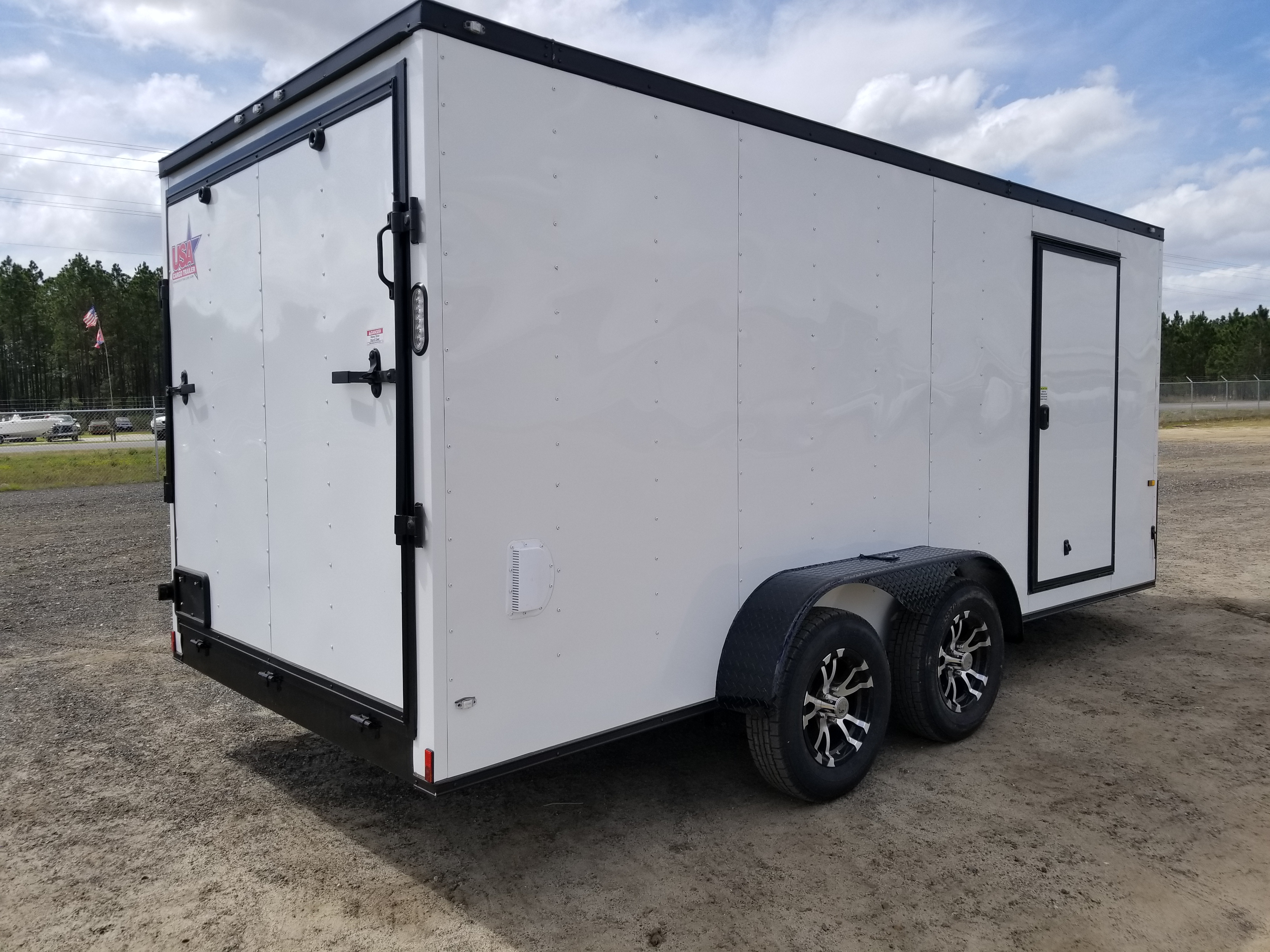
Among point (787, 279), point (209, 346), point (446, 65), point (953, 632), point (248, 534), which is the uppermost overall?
point (446, 65)

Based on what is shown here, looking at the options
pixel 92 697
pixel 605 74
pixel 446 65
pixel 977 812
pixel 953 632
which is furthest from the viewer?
pixel 92 697

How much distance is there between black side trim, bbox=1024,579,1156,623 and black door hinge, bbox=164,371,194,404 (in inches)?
177

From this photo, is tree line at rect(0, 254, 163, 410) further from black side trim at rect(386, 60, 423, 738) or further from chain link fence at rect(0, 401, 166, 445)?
black side trim at rect(386, 60, 423, 738)

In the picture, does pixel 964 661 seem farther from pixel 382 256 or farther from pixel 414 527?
pixel 382 256

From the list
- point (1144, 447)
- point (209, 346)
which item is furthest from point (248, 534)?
point (1144, 447)

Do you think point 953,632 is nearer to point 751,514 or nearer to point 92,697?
point 751,514

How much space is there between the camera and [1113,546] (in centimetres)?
599

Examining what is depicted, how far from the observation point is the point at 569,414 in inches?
125

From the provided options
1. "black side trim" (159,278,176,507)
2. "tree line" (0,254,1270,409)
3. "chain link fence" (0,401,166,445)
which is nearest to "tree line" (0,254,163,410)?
"tree line" (0,254,1270,409)

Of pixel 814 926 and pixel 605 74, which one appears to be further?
pixel 605 74

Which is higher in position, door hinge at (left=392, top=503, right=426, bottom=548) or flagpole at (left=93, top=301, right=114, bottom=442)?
flagpole at (left=93, top=301, right=114, bottom=442)

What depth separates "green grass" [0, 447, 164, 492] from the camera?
57.2 ft

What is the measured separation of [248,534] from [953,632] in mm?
3246

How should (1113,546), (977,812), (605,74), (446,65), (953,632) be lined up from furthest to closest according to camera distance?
(1113,546), (953,632), (977,812), (605,74), (446,65)
